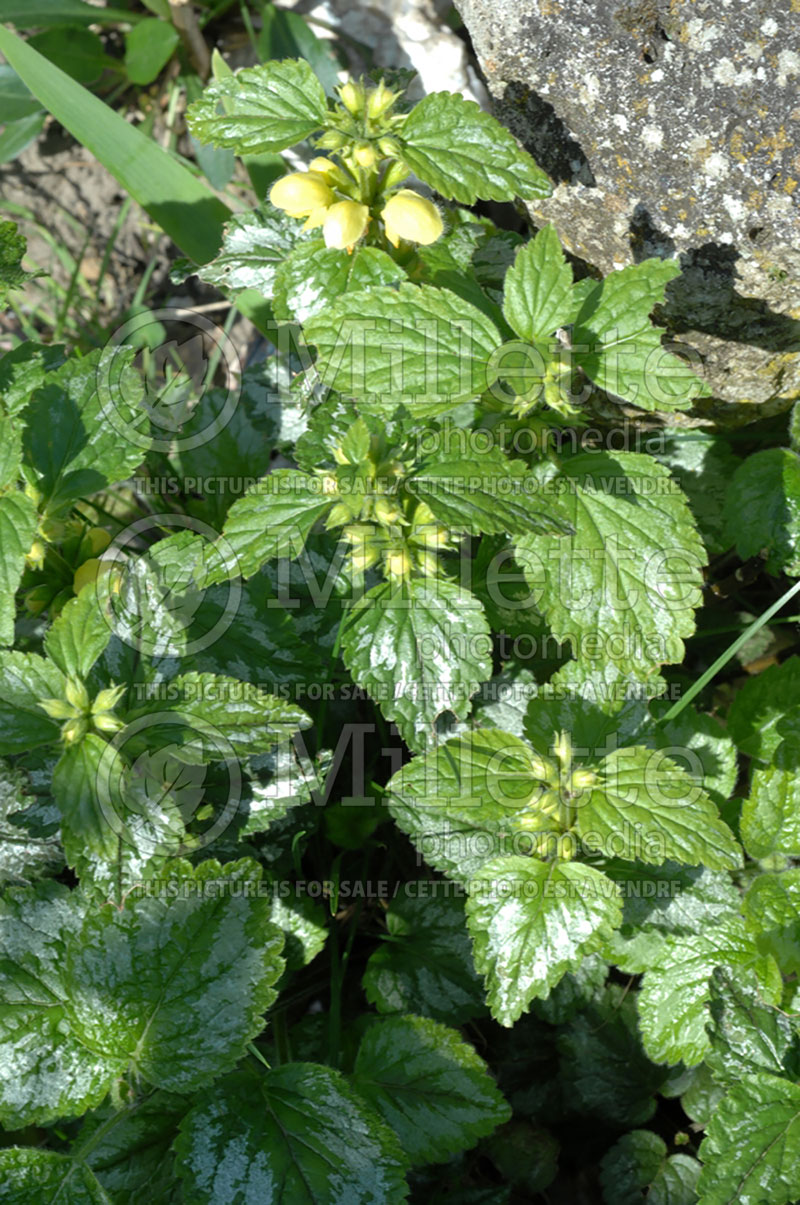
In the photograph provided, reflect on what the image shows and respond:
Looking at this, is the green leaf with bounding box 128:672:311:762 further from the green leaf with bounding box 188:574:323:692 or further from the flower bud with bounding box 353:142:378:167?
the flower bud with bounding box 353:142:378:167

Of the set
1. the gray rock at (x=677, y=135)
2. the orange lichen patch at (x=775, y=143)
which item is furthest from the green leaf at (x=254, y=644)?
the orange lichen patch at (x=775, y=143)

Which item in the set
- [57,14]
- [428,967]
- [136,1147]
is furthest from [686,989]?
[57,14]

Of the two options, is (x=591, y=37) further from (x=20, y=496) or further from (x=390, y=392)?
(x=20, y=496)

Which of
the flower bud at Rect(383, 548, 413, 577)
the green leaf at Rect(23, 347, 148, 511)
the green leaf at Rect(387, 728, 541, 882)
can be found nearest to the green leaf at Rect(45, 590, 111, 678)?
the green leaf at Rect(23, 347, 148, 511)

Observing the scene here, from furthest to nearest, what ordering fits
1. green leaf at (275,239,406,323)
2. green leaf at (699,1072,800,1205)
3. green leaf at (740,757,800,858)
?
1. green leaf at (740,757,800,858)
2. green leaf at (275,239,406,323)
3. green leaf at (699,1072,800,1205)

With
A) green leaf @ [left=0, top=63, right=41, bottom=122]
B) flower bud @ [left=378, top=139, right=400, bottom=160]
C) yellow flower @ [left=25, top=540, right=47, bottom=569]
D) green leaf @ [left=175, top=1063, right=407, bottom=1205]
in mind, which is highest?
green leaf @ [left=0, top=63, right=41, bottom=122]

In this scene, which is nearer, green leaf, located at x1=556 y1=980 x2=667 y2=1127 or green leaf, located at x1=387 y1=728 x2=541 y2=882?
green leaf, located at x1=387 y1=728 x2=541 y2=882
